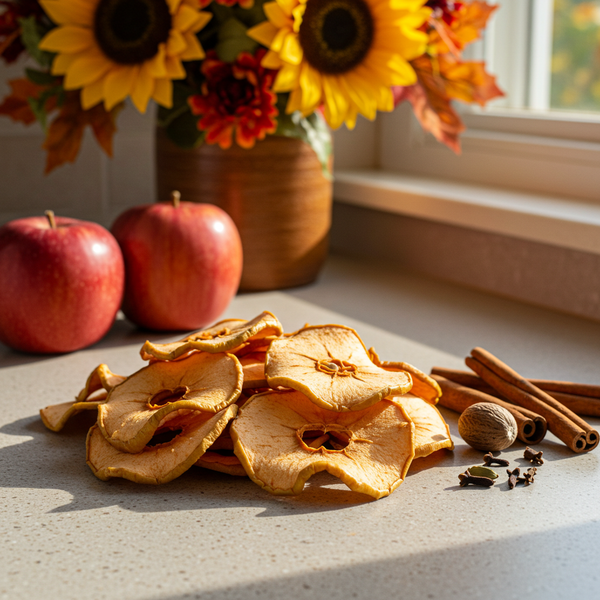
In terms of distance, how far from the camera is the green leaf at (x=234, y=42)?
1.03 meters

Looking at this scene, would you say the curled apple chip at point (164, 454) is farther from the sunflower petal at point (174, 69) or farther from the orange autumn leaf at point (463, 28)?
the orange autumn leaf at point (463, 28)

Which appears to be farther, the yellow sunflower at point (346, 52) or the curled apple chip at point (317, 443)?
the yellow sunflower at point (346, 52)

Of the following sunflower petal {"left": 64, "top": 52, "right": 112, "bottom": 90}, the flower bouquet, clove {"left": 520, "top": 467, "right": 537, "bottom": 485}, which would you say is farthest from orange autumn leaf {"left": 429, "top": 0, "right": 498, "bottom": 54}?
clove {"left": 520, "top": 467, "right": 537, "bottom": 485}

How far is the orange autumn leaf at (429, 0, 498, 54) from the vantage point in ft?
3.54

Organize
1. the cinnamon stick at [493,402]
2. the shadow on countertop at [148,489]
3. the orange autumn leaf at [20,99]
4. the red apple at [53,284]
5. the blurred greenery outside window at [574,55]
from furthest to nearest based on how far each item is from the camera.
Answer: the blurred greenery outside window at [574,55] < the orange autumn leaf at [20,99] < the red apple at [53,284] < the cinnamon stick at [493,402] < the shadow on countertop at [148,489]

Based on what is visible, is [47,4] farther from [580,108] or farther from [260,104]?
[580,108]

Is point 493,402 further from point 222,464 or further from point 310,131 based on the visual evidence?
point 310,131

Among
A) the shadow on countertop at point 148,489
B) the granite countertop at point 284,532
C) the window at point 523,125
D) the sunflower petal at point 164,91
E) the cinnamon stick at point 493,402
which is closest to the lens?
the granite countertop at point 284,532

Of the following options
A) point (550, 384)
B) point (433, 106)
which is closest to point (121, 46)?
point (433, 106)

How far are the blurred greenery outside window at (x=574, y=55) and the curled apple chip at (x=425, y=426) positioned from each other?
0.85 m

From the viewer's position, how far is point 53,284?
90cm

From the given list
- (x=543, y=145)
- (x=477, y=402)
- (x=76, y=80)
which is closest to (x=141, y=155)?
(x=76, y=80)

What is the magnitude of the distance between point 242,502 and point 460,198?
80 centimetres

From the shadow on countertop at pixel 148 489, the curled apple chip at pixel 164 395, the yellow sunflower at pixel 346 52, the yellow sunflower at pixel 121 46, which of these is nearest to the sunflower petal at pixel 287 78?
the yellow sunflower at pixel 346 52
